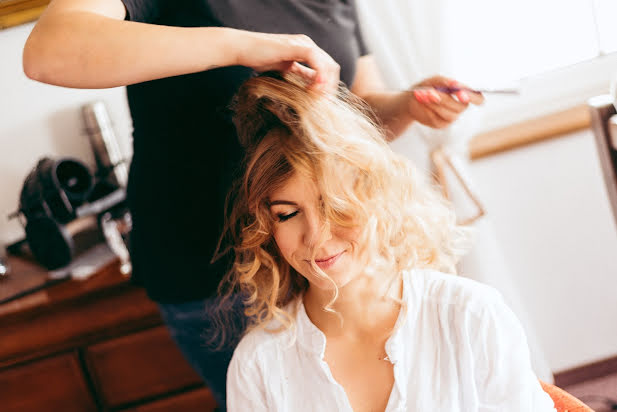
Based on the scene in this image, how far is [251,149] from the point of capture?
848 millimetres

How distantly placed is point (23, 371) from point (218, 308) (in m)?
0.91

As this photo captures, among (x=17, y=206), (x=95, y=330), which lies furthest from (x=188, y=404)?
(x=17, y=206)

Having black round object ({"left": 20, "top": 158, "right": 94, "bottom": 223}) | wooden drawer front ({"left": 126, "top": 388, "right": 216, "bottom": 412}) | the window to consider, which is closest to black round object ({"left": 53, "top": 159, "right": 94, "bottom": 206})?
black round object ({"left": 20, "top": 158, "right": 94, "bottom": 223})

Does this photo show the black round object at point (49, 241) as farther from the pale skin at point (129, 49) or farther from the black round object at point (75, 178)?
the pale skin at point (129, 49)

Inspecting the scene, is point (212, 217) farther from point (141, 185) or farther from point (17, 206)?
point (17, 206)

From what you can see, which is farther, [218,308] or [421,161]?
[421,161]

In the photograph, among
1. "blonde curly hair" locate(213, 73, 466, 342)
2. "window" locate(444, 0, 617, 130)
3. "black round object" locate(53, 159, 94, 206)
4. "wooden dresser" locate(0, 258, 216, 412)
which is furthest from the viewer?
"window" locate(444, 0, 617, 130)

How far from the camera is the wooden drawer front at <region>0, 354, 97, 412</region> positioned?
1.57m

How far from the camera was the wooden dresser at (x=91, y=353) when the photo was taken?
58.0 inches

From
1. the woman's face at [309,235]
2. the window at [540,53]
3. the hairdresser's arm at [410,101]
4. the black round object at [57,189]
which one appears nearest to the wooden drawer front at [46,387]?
the black round object at [57,189]

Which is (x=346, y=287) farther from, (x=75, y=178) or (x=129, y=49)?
(x=75, y=178)

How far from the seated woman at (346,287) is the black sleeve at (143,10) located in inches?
6.9

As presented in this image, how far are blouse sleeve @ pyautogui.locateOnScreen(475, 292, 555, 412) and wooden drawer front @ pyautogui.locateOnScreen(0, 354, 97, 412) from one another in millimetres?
1189

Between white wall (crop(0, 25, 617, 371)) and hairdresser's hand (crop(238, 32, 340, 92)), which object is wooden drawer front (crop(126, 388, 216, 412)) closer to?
white wall (crop(0, 25, 617, 371))
